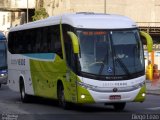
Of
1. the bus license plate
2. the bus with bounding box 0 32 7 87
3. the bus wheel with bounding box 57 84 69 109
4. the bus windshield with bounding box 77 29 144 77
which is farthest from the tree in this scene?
the bus license plate

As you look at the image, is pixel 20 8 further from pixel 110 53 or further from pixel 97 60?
pixel 97 60

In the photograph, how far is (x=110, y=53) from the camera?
61.6 ft

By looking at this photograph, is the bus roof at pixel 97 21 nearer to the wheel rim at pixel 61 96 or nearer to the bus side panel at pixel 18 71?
the wheel rim at pixel 61 96

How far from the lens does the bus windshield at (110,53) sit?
18.6 m

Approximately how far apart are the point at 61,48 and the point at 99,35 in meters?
1.67

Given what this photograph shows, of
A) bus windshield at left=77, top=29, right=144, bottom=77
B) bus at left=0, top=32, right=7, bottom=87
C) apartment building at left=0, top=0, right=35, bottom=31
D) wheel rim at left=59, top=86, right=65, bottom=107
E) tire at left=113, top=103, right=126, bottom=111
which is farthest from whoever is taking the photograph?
apartment building at left=0, top=0, right=35, bottom=31

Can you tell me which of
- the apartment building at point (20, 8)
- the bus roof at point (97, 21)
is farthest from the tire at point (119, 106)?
the apartment building at point (20, 8)

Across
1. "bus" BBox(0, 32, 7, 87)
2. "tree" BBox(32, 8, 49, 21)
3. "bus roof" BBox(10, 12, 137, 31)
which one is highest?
"bus roof" BBox(10, 12, 137, 31)

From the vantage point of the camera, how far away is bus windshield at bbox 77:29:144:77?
18609 millimetres

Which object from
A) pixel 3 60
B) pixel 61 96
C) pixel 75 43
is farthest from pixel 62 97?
pixel 3 60

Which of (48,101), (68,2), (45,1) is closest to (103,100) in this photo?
(48,101)

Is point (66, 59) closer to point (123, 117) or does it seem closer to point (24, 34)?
point (123, 117)

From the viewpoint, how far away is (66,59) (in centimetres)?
1955

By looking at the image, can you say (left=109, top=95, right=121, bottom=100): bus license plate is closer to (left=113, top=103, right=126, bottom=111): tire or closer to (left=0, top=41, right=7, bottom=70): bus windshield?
(left=113, top=103, right=126, bottom=111): tire
